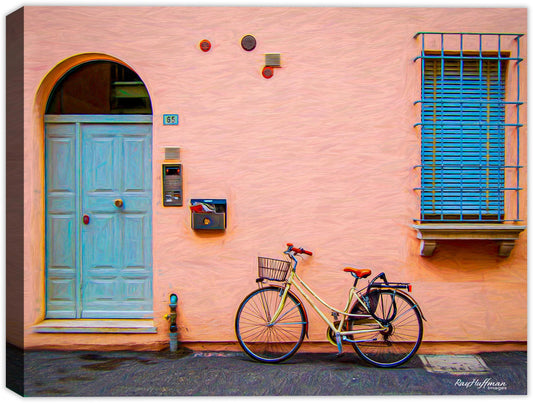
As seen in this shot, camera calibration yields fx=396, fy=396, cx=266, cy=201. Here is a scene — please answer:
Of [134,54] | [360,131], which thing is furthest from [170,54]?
[360,131]

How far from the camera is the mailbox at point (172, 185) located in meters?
4.20

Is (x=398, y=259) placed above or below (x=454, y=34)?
below

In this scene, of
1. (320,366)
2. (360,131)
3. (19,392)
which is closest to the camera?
(19,392)

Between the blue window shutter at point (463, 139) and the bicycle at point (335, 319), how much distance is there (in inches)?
41.7

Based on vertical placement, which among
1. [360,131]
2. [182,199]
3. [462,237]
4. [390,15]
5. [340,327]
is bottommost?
[340,327]

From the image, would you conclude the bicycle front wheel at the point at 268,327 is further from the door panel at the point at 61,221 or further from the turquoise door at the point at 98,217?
the door panel at the point at 61,221

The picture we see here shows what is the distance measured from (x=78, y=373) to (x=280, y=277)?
86.0 inches

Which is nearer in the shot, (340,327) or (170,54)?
(340,327)

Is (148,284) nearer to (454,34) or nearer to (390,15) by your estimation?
(390,15)

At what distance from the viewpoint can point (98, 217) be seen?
4438 millimetres

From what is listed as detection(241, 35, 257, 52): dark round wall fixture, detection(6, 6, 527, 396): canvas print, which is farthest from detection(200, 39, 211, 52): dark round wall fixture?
detection(241, 35, 257, 52): dark round wall fixture

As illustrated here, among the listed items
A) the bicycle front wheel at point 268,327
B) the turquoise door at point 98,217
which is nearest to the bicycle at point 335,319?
the bicycle front wheel at point 268,327

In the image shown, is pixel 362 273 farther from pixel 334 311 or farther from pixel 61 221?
pixel 61 221

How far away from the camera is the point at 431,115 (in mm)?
4289
